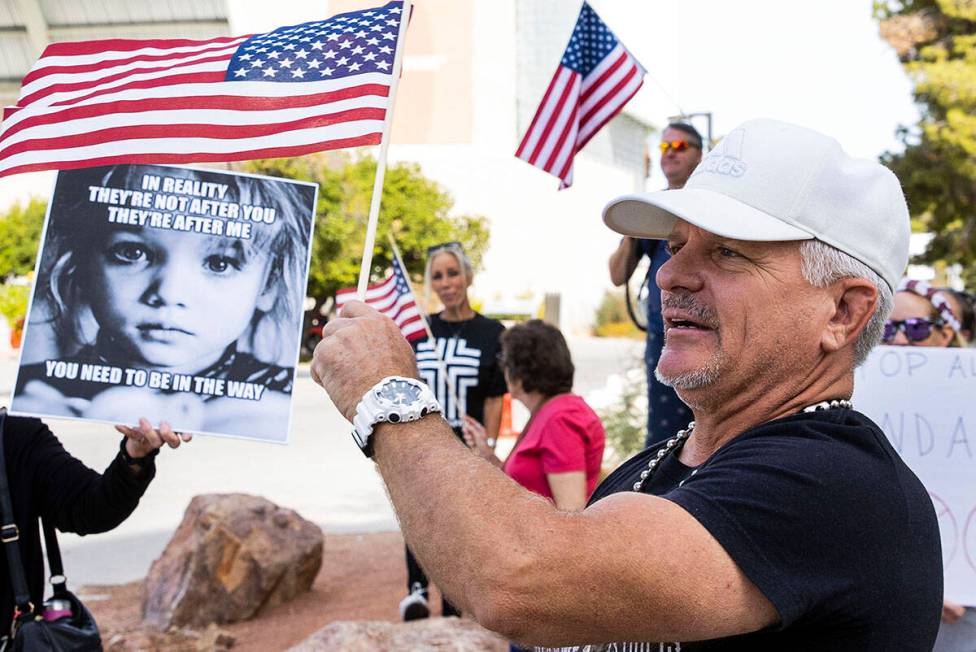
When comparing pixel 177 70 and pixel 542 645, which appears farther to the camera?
pixel 177 70

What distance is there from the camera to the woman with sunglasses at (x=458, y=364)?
18.9 ft

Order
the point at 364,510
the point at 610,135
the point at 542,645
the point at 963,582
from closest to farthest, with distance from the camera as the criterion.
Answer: the point at 542,645
the point at 963,582
the point at 364,510
the point at 610,135

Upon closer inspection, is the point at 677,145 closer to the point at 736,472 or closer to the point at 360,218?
the point at 736,472

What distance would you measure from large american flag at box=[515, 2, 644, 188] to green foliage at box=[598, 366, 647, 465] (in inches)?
129

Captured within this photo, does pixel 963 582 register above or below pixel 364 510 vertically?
above

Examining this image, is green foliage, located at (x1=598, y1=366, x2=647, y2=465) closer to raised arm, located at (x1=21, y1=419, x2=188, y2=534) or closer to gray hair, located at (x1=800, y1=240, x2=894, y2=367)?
raised arm, located at (x1=21, y1=419, x2=188, y2=534)

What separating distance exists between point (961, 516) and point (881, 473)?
2.03 metres

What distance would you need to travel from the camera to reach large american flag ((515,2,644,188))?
5.92 metres

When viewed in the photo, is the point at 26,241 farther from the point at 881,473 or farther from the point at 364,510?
the point at 881,473

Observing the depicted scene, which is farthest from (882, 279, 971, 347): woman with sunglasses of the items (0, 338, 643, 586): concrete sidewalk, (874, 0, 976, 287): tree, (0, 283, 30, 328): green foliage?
(0, 283, 30, 328): green foliage

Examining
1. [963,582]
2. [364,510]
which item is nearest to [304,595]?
[364,510]

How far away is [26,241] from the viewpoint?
3238 centimetres

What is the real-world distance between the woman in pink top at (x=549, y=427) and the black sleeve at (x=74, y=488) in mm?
1534

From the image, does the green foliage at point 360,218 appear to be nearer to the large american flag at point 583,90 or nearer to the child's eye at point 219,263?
the large american flag at point 583,90
